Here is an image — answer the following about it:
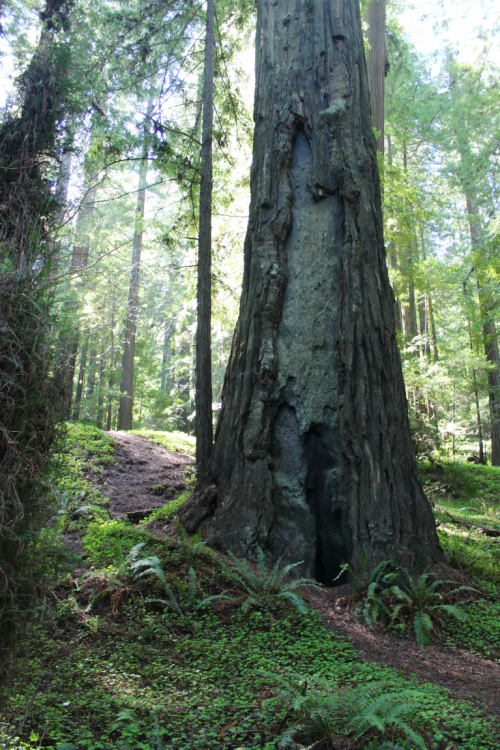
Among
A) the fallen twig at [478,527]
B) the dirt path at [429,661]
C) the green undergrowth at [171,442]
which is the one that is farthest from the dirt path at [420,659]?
the green undergrowth at [171,442]

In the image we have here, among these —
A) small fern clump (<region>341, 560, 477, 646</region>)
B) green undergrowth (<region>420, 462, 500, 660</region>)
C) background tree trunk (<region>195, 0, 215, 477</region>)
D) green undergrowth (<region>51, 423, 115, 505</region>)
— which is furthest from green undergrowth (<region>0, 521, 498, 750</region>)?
background tree trunk (<region>195, 0, 215, 477</region>)

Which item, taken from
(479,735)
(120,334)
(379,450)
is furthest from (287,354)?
(120,334)

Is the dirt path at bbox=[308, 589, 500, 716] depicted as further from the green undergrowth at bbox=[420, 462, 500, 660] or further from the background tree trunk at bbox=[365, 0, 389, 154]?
the background tree trunk at bbox=[365, 0, 389, 154]

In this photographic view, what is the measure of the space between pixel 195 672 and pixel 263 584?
1190 millimetres

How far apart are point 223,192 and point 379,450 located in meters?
6.53

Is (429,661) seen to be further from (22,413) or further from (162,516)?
(162,516)

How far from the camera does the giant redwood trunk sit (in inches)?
178

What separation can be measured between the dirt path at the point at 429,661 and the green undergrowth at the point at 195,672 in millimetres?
165

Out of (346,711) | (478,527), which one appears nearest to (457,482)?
(478,527)

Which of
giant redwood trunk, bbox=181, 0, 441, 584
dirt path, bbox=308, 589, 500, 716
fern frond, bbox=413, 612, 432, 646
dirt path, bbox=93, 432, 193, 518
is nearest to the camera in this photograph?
dirt path, bbox=308, 589, 500, 716

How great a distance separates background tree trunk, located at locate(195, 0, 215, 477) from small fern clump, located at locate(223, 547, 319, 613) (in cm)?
254

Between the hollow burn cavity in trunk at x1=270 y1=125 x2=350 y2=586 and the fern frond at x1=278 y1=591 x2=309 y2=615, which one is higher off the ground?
the hollow burn cavity in trunk at x1=270 y1=125 x2=350 y2=586

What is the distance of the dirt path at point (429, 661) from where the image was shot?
2.80 m

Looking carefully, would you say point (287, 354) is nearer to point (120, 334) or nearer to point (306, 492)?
point (306, 492)
